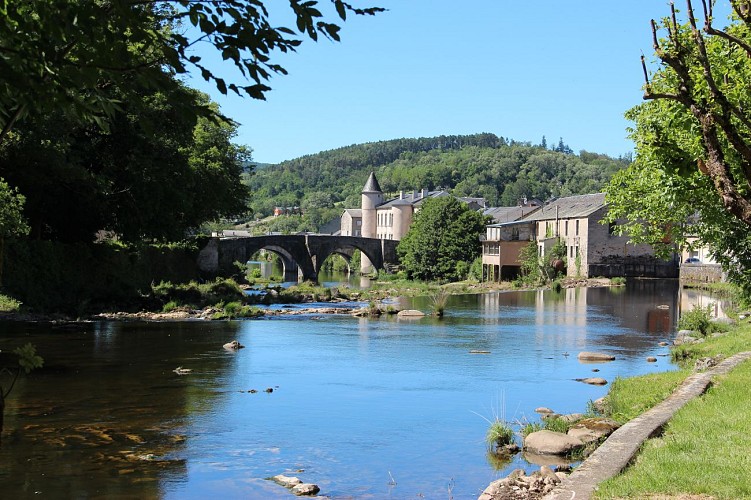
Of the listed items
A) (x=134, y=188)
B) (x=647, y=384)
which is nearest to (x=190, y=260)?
(x=134, y=188)

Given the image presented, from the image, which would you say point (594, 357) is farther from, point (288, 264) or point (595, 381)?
point (288, 264)

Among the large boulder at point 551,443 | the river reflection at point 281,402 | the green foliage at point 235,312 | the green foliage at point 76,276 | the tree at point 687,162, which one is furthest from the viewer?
the green foliage at point 235,312

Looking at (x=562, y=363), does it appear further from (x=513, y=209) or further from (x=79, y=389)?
(x=513, y=209)

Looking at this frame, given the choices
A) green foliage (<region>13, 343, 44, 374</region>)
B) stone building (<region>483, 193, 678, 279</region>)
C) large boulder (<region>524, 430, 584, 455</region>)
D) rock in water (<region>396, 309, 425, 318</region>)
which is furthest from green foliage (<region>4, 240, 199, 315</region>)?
stone building (<region>483, 193, 678, 279</region>)

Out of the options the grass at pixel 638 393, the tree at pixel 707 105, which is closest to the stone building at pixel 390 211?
the tree at pixel 707 105

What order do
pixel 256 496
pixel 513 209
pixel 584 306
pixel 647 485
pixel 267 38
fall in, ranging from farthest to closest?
1. pixel 513 209
2. pixel 584 306
3. pixel 256 496
4. pixel 647 485
5. pixel 267 38

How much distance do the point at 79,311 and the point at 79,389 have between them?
1543cm

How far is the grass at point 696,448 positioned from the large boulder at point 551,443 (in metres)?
1.45

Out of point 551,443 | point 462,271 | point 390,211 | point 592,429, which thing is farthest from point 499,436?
point 390,211

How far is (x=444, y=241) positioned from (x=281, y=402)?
57.8m

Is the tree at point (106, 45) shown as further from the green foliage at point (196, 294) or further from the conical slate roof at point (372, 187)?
the conical slate roof at point (372, 187)

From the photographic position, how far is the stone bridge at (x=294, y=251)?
56406mm

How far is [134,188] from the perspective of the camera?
3347 cm

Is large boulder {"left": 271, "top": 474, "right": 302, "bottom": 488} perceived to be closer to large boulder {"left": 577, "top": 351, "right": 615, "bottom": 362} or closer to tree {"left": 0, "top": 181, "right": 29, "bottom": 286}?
large boulder {"left": 577, "top": 351, "right": 615, "bottom": 362}
